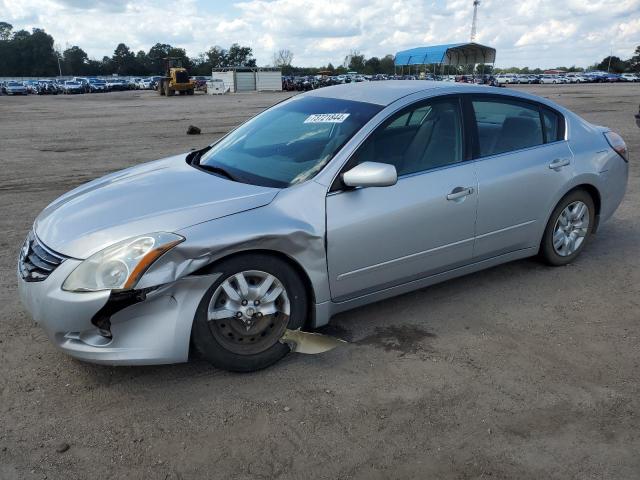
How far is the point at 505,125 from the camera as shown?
14.5 feet

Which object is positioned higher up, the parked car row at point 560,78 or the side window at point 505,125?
the parked car row at point 560,78

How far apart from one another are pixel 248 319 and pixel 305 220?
67 cm

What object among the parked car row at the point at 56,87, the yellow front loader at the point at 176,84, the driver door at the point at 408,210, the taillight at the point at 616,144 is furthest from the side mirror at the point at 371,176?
the parked car row at the point at 56,87

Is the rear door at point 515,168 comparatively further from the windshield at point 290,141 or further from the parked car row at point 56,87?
the parked car row at point 56,87

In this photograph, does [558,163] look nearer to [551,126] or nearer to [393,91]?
[551,126]

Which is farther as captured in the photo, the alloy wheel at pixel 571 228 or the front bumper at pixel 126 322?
the alloy wheel at pixel 571 228

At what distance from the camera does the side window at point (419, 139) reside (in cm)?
376

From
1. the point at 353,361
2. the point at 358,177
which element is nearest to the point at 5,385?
the point at 353,361

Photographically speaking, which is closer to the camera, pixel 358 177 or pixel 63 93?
pixel 358 177

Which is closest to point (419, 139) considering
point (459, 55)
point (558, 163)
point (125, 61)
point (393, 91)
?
point (393, 91)

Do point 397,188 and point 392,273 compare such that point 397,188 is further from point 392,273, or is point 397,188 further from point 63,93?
point 63,93

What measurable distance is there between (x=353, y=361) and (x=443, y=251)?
1073 millimetres

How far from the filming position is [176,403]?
306 centimetres

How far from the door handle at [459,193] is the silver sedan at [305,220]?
0.03ft
